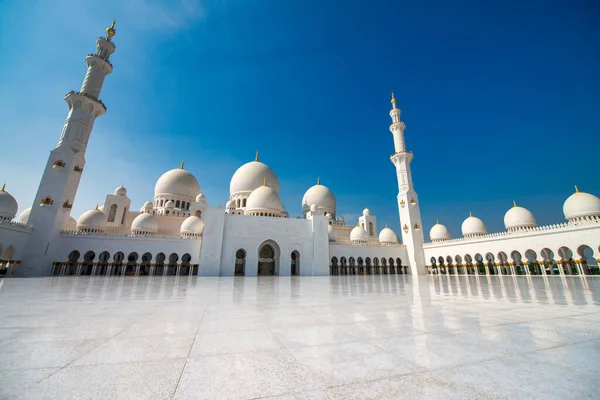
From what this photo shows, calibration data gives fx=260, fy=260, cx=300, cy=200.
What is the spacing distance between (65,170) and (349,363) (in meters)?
27.2

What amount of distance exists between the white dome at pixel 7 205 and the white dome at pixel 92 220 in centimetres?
460

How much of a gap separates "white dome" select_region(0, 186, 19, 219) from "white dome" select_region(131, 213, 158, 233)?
792 cm

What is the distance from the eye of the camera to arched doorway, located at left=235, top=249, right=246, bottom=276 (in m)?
23.6

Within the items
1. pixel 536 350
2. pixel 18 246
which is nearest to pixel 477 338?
pixel 536 350

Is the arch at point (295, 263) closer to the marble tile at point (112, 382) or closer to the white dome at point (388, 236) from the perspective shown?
the white dome at point (388, 236)

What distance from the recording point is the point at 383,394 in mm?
1537

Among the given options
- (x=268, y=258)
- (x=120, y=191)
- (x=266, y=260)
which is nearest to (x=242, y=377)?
(x=266, y=260)

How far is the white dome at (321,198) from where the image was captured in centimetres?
3769

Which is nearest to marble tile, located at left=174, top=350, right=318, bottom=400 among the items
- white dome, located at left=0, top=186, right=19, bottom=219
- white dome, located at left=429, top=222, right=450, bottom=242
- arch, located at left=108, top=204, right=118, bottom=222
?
white dome, located at left=0, top=186, right=19, bottom=219

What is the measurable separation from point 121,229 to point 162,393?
31.8 meters

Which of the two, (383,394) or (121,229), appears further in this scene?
(121,229)

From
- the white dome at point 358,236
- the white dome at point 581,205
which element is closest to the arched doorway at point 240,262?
the white dome at point 358,236

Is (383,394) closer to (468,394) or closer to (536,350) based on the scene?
(468,394)

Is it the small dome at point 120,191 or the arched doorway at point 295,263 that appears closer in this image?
the arched doorway at point 295,263
